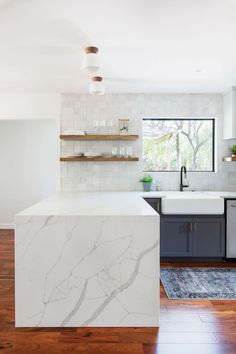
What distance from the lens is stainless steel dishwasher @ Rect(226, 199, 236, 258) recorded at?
3.59m

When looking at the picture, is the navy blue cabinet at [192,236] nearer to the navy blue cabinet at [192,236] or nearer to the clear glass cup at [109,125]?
the navy blue cabinet at [192,236]

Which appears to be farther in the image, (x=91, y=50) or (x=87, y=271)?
(x=91, y=50)

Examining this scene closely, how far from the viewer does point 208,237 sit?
3598 mm

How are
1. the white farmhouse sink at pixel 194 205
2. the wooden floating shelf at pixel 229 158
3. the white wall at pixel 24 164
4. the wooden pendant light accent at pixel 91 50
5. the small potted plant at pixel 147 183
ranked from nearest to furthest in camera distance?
the wooden pendant light accent at pixel 91 50 < the white farmhouse sink at pixel 194 205 < the wooden floating shelf at pixel 229 158 < the small potted plant at pixel 147 183 < the white wall at pixel 24 164

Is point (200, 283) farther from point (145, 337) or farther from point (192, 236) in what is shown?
point (145, 337)

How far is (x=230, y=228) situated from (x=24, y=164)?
4.05 meters

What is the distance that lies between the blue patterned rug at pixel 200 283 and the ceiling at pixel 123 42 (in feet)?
7.81

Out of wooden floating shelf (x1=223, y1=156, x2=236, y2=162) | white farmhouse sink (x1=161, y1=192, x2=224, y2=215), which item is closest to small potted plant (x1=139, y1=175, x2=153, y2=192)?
white farmhouse sink (x1=161, y1=192, x2=224, y2=215)

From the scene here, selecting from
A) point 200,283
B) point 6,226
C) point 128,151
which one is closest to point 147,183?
point 128,151

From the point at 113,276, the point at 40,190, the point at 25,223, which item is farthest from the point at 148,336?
the point at 40,190

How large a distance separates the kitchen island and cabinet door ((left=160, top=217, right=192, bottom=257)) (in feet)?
4.98

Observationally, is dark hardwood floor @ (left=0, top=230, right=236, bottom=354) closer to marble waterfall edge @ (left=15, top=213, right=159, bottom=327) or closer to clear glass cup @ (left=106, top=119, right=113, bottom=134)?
marble waterfall edge @ (left=15, top=213, right=159, bottom=327)

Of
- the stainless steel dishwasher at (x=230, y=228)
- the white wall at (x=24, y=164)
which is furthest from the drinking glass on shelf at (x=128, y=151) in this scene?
the white wall at (x=24, y=164)

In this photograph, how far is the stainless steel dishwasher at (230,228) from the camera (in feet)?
11.8
